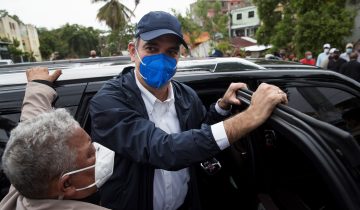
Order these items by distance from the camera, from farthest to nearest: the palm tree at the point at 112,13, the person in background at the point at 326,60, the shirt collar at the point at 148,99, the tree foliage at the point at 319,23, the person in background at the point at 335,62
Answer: the palm tree at the point at 112,13 → the tree foliage at the point at 319,23 → the person in background at the point at 326,60 → the person in background at the point at 335,62 → the shirt collar at the point at 148,99

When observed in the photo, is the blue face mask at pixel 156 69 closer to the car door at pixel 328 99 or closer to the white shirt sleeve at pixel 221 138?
the white shirt sleeve at pixel 221 138

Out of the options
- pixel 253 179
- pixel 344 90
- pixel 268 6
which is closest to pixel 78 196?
pixel 253 179

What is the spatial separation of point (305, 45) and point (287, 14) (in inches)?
107

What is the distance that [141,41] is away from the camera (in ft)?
5.92

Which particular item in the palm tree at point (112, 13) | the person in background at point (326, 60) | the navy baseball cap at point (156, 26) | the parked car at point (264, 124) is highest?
the palm tree at point (112, 13)

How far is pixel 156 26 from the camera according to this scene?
1710 millimetres

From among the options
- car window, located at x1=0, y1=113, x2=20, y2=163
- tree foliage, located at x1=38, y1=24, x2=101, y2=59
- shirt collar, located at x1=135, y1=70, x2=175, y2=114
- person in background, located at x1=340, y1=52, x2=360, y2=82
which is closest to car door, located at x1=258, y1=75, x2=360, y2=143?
shirt collar, located at x1=135, y1=70, x2=175, y2=114

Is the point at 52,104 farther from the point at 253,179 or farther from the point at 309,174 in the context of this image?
Answer: the point at 309,174

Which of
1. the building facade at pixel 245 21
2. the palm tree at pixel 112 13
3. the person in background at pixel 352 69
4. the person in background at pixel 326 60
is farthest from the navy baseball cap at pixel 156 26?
the building facade at pixel 245 21

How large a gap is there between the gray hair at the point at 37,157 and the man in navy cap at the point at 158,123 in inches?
11.9

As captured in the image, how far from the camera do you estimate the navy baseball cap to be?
1696 mm

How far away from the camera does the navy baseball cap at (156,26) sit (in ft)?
5.57

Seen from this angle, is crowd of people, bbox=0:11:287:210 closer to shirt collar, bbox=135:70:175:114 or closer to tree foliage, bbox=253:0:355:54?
shirt collar, bbox=135:70:175:114

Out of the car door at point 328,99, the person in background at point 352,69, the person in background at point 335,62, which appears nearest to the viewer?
the car door at point 328,99
